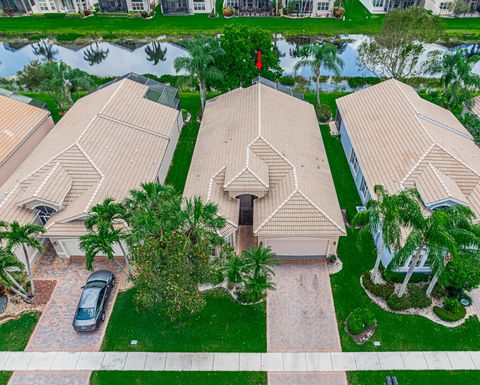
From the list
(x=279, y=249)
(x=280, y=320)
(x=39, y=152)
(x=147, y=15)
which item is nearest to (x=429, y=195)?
(x=279, y=249)

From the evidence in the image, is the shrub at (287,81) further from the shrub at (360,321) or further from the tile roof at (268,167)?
the shrub at (360,321)

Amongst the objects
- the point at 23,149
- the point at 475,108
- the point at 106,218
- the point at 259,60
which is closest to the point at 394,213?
the point at 106,218

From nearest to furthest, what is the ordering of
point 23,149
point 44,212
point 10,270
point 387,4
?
point 10,270 < point 44,212 < point 23,149 < point 387,4

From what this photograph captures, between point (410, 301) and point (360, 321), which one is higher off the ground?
point (360, 321)

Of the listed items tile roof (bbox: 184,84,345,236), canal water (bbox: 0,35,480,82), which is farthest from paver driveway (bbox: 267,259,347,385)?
canal water (bbox: 0,35,480,82)

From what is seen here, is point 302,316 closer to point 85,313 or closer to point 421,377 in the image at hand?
point 421,377

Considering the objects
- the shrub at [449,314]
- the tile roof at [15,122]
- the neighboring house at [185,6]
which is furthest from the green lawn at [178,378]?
the neighboring house at [185,6]

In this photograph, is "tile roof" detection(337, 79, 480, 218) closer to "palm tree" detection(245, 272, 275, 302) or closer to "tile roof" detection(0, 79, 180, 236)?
"palm tree" detection(245, 272, 275, 302)
